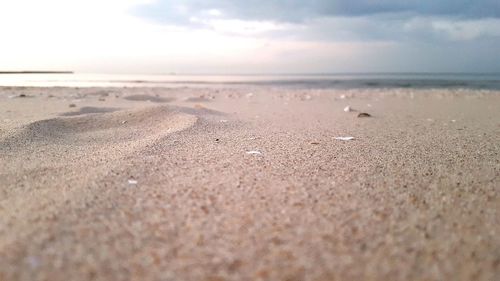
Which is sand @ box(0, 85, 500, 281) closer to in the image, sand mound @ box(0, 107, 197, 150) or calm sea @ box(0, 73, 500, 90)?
sand mound @ box(0, 107, 197, 150)

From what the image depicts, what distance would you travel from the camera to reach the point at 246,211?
43.9 inches

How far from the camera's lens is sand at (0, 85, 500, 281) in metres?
0.84

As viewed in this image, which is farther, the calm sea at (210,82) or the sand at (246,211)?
the calm sea at (210,82)

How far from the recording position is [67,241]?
0.91 m

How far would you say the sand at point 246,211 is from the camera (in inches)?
33.1

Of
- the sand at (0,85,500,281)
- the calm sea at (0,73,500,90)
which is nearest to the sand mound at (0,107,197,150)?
the sand at (0,85,500,281)

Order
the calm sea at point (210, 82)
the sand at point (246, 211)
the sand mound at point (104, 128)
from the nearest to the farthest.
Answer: the sand at point (246, 211) < the sand mound at point (104, 128) < the calm sea at point (210, 82)

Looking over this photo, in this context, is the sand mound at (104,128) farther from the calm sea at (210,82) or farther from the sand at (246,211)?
the calm sea at (210,82)

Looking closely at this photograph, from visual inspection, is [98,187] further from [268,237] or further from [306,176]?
[306,176]

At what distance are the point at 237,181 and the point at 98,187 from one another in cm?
47

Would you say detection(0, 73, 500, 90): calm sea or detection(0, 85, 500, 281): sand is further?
detection(0, 73, 500, 90): calm sea

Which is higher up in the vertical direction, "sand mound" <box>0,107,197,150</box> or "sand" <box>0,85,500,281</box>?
"sand mound" <box>0,107,197,150</box>

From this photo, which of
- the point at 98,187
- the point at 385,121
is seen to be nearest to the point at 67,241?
the point at 98,187

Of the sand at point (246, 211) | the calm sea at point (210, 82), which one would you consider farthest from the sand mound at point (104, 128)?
the calm sea at point (210, 82)
